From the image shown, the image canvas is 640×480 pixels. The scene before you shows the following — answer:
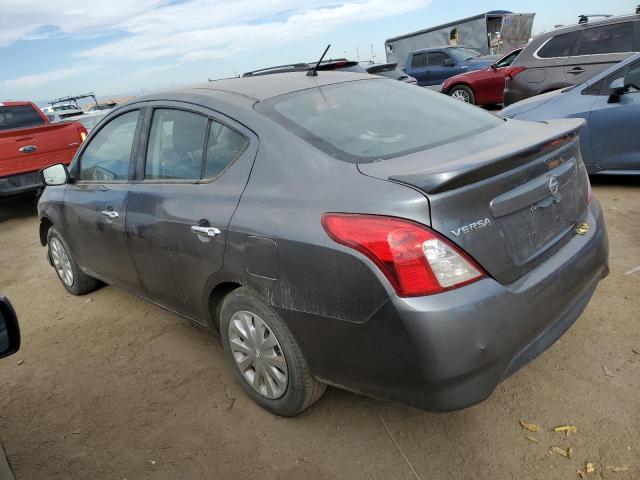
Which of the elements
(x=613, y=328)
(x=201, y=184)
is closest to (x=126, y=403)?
(x=201, y=184)

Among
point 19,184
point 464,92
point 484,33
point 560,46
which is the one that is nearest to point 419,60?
point 464,92

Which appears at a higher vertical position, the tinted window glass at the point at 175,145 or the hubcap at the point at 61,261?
the tinted window glass at the point at 175,145

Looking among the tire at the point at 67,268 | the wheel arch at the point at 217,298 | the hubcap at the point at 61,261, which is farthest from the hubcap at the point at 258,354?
the hubcap at the point at 61,261

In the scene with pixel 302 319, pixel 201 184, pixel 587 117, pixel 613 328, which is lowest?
pixel 613 328

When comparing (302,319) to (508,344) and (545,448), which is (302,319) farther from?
(545,448)

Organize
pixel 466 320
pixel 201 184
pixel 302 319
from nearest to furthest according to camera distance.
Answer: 1. pixel 466 320
2. pixel 302 319
3. pixel 201 184

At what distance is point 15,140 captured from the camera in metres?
7.31

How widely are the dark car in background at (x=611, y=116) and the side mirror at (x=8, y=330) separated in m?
5.42

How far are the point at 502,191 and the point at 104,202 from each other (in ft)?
8.37

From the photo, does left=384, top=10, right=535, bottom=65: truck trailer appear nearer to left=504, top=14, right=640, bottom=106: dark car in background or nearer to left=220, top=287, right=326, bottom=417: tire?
left=504, top=14, right=640, bottom=106: dark car in background

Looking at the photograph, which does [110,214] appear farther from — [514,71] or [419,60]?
[419,60]

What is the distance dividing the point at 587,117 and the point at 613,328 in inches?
127

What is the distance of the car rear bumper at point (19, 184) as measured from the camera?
24.2ft

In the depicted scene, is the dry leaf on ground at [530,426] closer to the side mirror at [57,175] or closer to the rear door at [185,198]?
the rear door at [185,198]
